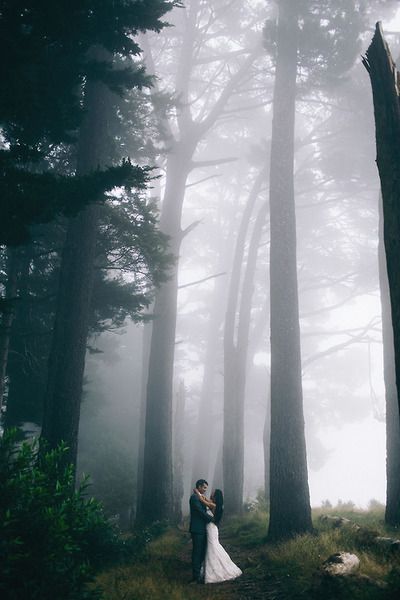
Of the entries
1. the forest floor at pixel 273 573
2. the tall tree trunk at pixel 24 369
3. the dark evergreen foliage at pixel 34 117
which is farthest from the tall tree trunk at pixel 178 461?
the dark evergreen foliage at pixel 34 117

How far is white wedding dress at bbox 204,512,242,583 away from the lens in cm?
628

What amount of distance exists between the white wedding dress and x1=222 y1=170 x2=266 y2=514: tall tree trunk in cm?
773

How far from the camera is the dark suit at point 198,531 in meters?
6.45

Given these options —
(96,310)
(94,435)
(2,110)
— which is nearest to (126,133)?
(96,310)

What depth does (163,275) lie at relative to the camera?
404 inches

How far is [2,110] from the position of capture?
17.1ft

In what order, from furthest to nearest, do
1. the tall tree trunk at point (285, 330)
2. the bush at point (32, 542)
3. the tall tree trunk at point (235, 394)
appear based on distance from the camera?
the tall tree trunk at point (235, 394)
the tall tree trunk at point (285, 330)
the bush at point (32, 542)

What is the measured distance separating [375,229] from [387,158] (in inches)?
697

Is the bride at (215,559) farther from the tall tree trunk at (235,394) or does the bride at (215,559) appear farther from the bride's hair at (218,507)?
the tall tree trunk at (235,394)

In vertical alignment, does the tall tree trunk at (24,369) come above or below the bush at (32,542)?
above

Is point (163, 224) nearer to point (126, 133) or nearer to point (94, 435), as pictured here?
point (126, 133)

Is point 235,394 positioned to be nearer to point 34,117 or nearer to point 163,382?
point 163,382

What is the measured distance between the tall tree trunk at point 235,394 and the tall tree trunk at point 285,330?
493 centimetres

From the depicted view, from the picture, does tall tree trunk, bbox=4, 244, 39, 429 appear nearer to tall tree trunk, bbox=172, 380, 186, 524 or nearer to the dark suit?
tall tree trunk, bbox=172, 380, 186, 524
